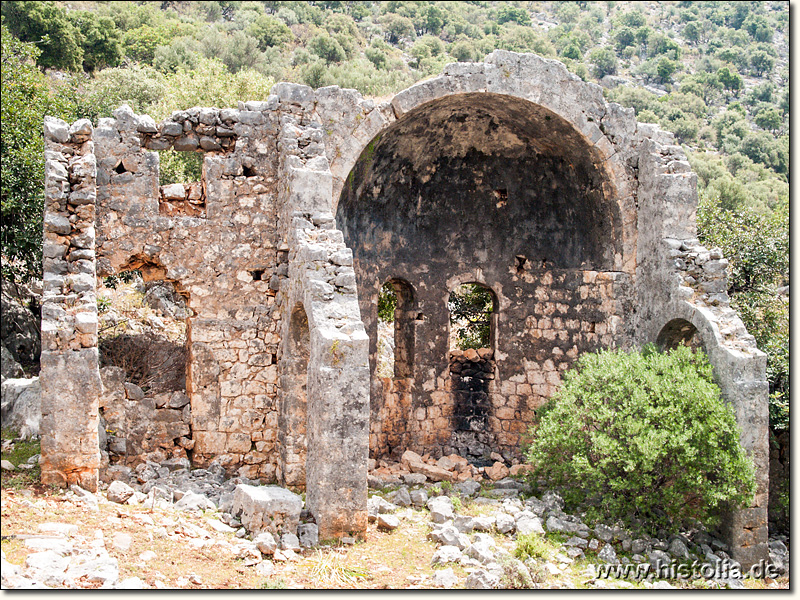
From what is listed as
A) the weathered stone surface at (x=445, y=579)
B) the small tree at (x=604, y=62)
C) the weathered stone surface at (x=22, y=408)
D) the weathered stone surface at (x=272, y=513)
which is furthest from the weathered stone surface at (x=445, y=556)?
the small tree at (x=604, y=62)

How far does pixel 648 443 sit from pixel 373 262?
606 cm

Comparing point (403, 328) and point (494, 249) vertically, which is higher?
point (494, 249)

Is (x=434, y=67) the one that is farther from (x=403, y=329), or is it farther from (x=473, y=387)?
(x=473, y=387)

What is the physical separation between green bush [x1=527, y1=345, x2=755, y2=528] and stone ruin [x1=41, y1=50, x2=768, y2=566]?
1.76 feet

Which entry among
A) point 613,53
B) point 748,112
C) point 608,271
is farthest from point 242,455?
point 613,53

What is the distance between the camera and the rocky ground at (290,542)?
6.82 meters

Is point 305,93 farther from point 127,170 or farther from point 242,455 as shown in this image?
point 242,455

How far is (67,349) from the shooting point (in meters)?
8.72

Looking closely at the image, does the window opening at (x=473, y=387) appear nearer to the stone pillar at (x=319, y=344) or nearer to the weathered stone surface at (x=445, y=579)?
the stone pillar at (x=319, y=344)

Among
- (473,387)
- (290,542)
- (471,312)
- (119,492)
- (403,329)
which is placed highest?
(471,312)

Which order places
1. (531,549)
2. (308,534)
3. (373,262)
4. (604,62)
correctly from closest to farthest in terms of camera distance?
(308,534) < (531,549) < (373,262) < (604,62)

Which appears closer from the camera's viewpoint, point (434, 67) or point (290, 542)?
point (290, 542)

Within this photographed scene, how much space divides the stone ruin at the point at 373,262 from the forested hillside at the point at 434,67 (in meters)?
2.96

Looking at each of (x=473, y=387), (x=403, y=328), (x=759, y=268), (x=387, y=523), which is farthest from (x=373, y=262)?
(x=759, y=268)
